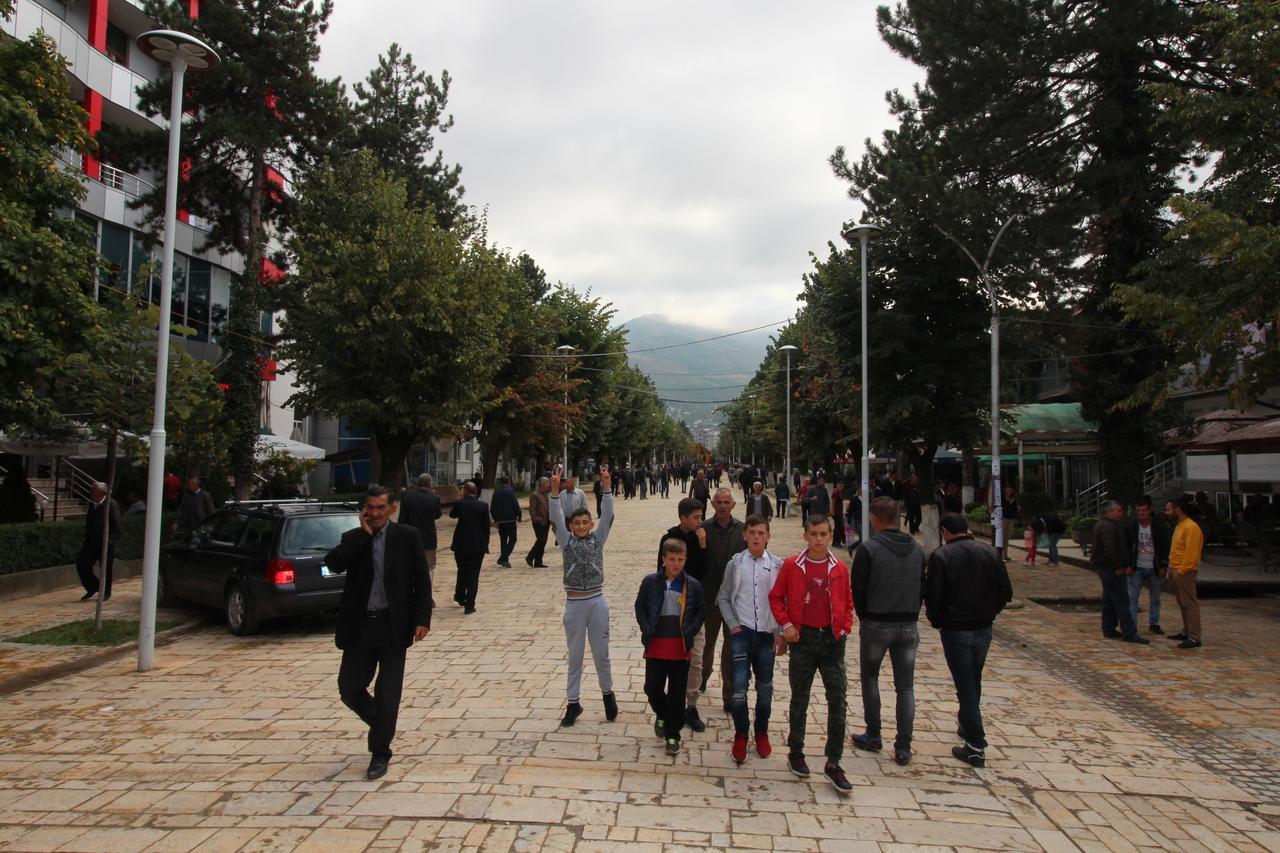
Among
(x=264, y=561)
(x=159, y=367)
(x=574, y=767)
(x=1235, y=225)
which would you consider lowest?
(x=574, y=767)

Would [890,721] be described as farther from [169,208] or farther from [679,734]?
[169,208]

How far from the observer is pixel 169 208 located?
339 inches

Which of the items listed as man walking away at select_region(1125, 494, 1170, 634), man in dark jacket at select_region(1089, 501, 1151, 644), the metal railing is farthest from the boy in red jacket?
the metal railing

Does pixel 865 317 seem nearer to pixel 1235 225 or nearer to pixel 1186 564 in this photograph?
pixel 1235 225

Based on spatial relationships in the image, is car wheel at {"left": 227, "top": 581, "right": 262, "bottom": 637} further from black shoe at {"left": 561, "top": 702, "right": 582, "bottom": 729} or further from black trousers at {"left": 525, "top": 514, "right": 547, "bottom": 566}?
black trousers at {"left": 525, "top": 514, "right": 547, "bottom": 566}

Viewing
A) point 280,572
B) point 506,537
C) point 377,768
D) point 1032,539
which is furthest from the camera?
point 1032,539

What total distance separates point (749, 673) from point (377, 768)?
238cm

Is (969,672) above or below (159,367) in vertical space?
below

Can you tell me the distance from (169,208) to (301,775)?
6.39 m

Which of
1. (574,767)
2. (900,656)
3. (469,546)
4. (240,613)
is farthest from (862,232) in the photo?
(574,767)

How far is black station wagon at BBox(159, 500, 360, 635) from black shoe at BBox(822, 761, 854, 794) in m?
6.38

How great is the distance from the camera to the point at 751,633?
17.5 feet

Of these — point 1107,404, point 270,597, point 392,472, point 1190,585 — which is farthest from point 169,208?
point 1107,404

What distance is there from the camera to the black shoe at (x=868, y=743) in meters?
5.60
